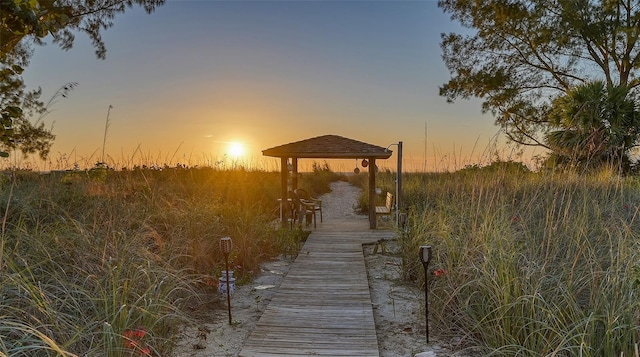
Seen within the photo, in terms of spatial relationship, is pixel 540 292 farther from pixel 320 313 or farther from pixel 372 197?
pixel 372 197

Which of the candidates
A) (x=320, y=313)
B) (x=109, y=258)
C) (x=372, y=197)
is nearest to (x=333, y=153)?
(x=372, y=197)

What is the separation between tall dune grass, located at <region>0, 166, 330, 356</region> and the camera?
2533mm

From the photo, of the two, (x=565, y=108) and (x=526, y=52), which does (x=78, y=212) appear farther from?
(x=526, y=52)

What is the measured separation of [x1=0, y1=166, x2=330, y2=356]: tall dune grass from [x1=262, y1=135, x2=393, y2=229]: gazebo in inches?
70.4

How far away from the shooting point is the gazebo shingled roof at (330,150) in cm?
920

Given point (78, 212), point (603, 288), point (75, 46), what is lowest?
point (603, 288)

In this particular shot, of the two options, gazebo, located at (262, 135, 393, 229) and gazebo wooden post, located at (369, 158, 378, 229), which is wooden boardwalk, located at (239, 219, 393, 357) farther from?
gazebo, located at (262, 135, 393, 229)

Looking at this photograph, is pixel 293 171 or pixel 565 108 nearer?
pixel 293 171

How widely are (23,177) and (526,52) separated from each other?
17353 mm

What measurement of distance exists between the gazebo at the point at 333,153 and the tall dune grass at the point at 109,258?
5.87 feet

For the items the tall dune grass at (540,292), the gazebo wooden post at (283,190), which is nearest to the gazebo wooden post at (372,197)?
the gazebo wooden post at (283,190)

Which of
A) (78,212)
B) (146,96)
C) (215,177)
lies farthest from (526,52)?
(78,212)

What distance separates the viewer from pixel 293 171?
412 inches

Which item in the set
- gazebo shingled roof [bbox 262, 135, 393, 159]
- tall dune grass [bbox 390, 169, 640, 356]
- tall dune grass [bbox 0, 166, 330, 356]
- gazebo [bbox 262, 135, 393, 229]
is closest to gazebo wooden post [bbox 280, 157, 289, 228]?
gazebo [bbox 262, 135, 393, 229]
